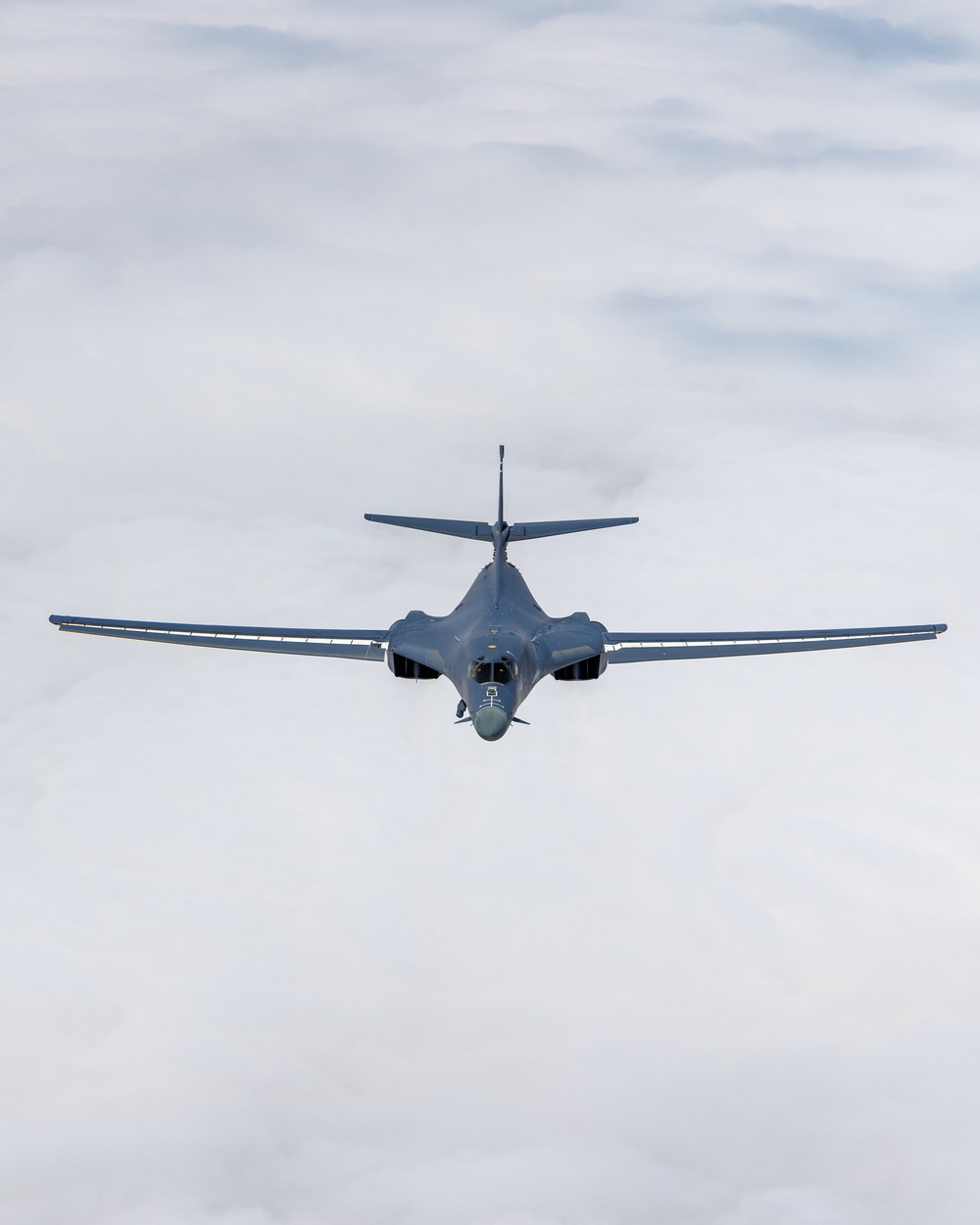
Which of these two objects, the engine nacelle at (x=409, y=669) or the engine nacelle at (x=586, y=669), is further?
the engine nacelle at (x=586, y=669)

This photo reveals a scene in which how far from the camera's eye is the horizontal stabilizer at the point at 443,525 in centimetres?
6294

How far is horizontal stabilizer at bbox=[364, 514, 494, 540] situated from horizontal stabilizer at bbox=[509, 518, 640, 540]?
1.27m

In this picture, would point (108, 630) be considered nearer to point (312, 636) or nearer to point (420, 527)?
point (312, 636)

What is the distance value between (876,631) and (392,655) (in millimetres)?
21215

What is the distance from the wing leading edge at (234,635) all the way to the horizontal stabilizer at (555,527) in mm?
8630

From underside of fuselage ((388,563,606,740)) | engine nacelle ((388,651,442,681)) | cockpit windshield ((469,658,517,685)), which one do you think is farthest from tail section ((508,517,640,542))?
cockpit windshield ((469,658,517,685))

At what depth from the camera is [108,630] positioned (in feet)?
201

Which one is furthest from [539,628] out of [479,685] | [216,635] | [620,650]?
[216,635]

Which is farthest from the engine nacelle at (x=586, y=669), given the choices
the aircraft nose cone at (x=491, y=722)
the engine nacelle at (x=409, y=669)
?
the aircraft nose cone at (x=491, y=722)

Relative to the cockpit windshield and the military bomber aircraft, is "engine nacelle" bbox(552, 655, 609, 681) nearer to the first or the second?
the military bomber aircraft

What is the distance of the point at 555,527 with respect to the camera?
63719mm

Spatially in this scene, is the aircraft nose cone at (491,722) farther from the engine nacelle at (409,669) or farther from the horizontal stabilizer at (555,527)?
the horizontal stabilizer at (555,527)

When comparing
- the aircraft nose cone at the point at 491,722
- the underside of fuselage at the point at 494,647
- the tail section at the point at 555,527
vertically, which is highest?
the tail section at the point at 555,527

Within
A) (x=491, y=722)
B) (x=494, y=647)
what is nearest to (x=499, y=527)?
(x=494, y=647)
